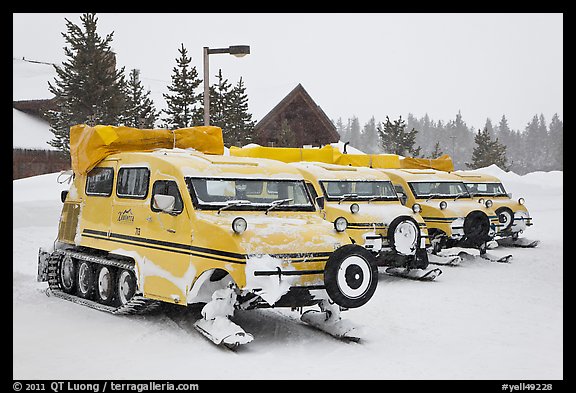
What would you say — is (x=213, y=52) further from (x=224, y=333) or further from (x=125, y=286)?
(x=224, y=333)

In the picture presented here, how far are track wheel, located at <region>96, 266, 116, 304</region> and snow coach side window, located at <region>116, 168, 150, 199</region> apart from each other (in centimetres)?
123

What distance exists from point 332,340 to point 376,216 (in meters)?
5.32

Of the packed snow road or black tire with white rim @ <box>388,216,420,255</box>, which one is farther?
black tire with white rim @ <box>388,216,420,255</box>

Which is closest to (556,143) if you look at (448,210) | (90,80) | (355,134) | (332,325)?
(355,134)

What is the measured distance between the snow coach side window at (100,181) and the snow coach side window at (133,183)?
302 millimetres

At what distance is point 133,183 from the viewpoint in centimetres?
1041

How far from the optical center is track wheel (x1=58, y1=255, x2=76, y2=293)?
1167 cm

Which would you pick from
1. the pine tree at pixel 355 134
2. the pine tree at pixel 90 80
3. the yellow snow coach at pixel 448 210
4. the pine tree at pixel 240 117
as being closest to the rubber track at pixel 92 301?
the yellow snow coach at pixel 448 210

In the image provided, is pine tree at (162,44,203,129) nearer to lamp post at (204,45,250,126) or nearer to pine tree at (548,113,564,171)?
lamp post at (204,45,250,126)

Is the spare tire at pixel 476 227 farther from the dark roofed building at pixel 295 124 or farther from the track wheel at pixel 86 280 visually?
the dark roofed building at pixel 295 124

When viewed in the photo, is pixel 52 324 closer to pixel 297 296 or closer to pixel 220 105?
pixel 297 296

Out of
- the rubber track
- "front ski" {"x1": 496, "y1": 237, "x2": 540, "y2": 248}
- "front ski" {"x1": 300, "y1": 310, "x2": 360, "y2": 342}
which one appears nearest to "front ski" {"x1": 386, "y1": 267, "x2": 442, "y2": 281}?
"front ski" {"x1": 300, "y1": 310, "x2": 360, "y2": 342}

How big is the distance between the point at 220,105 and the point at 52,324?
94.4 ft

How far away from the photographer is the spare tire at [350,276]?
27.6 ft
